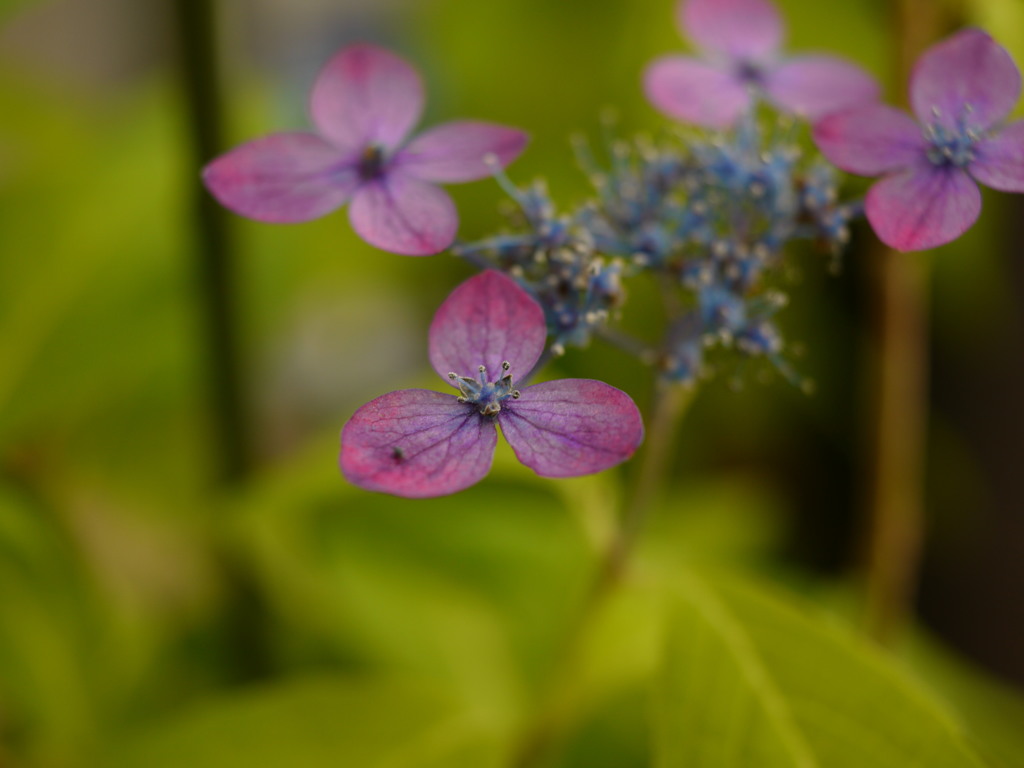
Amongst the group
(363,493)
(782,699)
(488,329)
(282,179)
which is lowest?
(782,699)

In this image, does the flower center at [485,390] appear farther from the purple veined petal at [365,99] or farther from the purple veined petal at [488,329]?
the purple veined petal at [365,99]

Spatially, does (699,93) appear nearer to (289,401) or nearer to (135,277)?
(135,277)

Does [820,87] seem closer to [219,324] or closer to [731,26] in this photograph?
[731,26]

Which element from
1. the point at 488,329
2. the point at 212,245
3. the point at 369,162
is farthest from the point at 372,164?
the point at 212,245

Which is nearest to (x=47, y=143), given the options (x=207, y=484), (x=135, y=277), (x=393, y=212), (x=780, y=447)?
(x=135, y=277)

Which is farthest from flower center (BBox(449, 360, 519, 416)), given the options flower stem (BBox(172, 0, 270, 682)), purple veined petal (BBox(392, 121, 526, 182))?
flower stem (BBox(172, 0, 270, 682))

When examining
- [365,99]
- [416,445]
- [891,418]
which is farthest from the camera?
[891,418]

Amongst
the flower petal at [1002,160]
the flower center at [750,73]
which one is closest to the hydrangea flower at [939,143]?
the flower petal at [1002,160]
